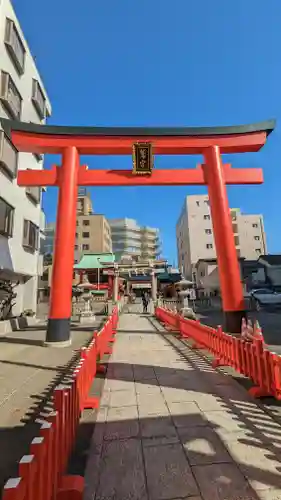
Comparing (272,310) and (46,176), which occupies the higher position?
(46,176)

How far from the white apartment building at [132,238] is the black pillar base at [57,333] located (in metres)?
64.4

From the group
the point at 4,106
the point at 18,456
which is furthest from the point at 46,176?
the point at 18,456

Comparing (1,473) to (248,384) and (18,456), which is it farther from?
(248,384)

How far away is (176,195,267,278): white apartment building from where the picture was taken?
5412 cm

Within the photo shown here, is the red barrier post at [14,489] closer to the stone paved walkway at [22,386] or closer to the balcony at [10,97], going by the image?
the stone paved walkway at [22,386]

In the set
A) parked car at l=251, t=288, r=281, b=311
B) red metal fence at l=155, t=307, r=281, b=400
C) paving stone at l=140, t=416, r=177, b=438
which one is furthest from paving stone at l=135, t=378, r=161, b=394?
parked car at l=251, t=288, r=281, b=311

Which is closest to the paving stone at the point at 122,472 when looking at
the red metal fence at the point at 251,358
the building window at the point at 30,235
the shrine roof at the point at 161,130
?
the red metal fence at the point at 251,358

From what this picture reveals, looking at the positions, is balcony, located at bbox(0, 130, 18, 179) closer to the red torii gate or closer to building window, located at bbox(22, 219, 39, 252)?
the red torii gate

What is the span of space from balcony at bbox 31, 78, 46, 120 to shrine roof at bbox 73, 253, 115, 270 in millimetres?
23274

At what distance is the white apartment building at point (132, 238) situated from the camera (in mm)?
76400

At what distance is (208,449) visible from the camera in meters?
2.99

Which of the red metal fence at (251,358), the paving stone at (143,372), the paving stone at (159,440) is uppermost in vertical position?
the red metal fence at (251,358)

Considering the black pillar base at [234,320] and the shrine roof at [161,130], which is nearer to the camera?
the black pillar base at [234,320]

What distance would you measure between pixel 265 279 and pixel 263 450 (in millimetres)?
34008
